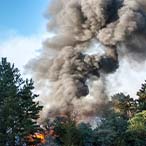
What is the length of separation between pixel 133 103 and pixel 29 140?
26.2 metres

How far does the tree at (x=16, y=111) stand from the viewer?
43.2 m

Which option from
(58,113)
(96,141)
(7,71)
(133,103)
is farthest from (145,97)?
(7,71)

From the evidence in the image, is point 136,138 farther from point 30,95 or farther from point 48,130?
point 30,95

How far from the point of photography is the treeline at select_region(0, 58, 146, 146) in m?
43.5

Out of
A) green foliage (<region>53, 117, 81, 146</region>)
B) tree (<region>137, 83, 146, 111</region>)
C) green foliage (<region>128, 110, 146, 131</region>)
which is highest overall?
tree (<region>137, 83, 146, 111</region>)

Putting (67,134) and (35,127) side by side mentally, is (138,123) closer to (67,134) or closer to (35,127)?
(67,134)

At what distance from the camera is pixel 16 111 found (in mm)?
44062

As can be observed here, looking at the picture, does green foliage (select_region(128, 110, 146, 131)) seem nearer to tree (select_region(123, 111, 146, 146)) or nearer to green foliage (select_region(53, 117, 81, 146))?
tree (select_region(123, 111, 146, 146))

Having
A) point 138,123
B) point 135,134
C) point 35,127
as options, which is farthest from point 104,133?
point 35,127

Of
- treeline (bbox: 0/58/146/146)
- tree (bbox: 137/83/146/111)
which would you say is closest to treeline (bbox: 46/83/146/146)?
treeline (bbox: 0/58/146/146)

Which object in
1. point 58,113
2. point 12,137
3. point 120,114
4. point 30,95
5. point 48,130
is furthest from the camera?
point 58,113

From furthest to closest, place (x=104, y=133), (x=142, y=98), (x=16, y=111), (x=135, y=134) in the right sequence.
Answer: (x=142, y=98) < (x=135, y=134) < (x=104, y=133) < (x=16, y=111)

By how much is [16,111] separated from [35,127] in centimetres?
276

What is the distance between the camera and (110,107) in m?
70.3
